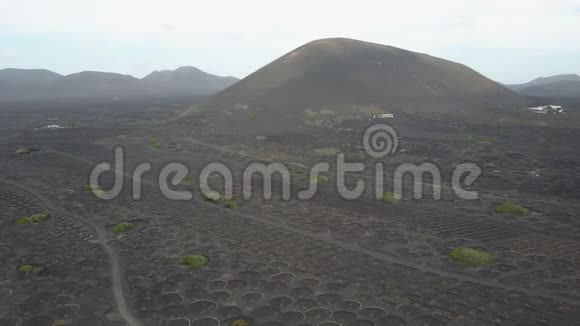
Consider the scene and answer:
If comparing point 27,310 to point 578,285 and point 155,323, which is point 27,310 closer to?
point 155,323

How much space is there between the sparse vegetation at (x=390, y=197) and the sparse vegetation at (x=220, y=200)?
11.9 metres

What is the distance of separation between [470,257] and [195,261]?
46.2ft

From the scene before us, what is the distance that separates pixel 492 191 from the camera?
35.0 metres

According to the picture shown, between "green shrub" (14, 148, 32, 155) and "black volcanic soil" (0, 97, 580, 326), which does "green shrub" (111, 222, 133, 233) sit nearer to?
"black volcanic soil" (0, 97, 580, 326)

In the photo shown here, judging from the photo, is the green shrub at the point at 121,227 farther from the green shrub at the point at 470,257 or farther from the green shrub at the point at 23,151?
the green shrub at the point at 23,151

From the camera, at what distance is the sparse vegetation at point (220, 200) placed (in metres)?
30.7

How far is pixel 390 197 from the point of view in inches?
1298

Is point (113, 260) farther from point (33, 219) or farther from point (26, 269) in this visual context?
point (33, 219)

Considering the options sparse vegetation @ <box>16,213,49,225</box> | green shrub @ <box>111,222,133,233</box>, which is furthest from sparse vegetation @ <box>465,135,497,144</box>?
sparse vegetation @ <box>16,213,49,225</box>

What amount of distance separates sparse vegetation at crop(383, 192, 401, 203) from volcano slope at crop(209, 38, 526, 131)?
147 feet

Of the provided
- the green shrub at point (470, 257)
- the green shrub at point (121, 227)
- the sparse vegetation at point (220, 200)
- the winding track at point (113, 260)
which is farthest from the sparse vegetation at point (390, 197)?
the winding track at point (113, 260)

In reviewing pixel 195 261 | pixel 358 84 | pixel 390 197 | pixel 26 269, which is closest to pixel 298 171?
pixel 390 197

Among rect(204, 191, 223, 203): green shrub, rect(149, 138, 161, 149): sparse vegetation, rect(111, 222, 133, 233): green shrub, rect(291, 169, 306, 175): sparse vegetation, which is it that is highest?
rect(149, 138, 161, 149): sparse vegetation

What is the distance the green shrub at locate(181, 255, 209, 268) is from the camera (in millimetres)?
20609
